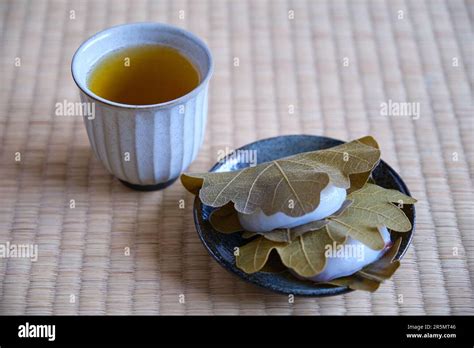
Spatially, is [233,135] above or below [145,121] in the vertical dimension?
below

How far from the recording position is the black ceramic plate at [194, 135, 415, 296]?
73 centimetres

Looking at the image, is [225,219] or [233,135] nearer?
[225,219]

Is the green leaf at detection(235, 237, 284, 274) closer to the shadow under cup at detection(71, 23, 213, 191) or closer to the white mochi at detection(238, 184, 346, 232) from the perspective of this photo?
the white mochi at detection(238, 184, 346, 232)

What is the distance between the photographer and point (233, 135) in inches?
38.6

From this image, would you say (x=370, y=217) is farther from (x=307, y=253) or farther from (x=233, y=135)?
(x=233, y=135)

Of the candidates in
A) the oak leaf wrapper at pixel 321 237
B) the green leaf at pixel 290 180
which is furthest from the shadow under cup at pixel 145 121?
the oak leaf wrapper at pixel 321 237

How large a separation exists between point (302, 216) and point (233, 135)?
28 cm

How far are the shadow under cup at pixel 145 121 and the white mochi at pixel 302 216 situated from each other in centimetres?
14

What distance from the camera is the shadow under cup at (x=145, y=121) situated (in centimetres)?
80

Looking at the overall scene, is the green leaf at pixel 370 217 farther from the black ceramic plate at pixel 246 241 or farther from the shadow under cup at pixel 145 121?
the shadow under cup at pixel 145 121

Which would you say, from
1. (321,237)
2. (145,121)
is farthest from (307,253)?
(145,121)
